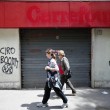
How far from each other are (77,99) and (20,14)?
4.02 meters

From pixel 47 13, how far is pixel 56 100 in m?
3.58

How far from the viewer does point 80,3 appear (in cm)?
1230

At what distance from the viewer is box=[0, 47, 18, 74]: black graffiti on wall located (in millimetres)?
12570

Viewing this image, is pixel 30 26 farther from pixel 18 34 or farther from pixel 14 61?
pixel 14 61

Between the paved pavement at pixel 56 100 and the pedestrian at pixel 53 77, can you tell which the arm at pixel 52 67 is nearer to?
the pedestrian at pixel 53 77

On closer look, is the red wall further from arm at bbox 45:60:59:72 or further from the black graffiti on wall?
arm at bbox 45:60:59:72

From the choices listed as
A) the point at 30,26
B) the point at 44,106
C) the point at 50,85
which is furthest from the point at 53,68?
the point at 30,26

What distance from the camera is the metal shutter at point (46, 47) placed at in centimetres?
1280

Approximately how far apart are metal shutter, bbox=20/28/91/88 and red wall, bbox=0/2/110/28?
1.96ft


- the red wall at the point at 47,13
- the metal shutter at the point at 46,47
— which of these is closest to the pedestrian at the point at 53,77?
the red wall at the point at 47,13

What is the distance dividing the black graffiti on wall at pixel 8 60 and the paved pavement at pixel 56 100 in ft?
3.02

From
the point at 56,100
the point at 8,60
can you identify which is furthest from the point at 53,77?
the point at 8,60

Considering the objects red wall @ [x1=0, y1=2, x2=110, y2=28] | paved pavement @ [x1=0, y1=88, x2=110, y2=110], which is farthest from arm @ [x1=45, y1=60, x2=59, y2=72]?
red wall @ [x1=0, y1=2, x2=110, y2=28]

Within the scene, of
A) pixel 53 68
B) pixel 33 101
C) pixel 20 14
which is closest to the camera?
pixel 53 68
